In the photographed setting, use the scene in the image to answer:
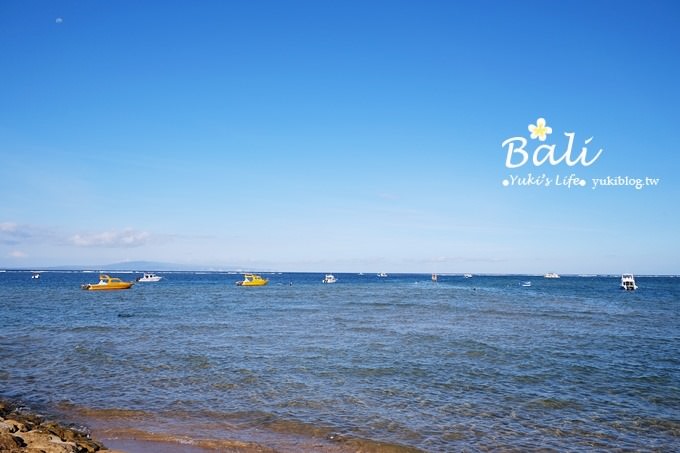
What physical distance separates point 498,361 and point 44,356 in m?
21.3

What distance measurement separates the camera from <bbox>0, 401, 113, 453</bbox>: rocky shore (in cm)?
973

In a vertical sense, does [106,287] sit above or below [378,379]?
below

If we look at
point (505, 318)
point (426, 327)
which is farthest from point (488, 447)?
point (505, 318)

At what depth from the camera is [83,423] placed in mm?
13297

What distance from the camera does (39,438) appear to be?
34.3ft

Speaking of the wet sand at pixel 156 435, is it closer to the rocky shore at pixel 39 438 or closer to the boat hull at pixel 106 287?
the rocky shore at pixel 39 438

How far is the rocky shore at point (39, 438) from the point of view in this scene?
31.9 ft

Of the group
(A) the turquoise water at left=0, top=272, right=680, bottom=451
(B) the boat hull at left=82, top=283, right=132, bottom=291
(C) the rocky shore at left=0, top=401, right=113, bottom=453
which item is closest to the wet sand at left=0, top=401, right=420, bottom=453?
(C) the rocky shore at left=0, top=401, right=113, bottom=453

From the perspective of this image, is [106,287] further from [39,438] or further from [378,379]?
[39,438]

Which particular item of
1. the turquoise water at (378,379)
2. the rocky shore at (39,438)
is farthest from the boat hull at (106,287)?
the rocky shore at (39,438)

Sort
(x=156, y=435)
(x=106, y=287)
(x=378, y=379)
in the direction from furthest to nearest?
(x=106, y=287), (x=378, y=379), (x=156, y=435)

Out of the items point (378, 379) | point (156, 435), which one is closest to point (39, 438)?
point (156, 435)

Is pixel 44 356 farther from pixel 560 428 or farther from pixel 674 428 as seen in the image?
pixel 674 428

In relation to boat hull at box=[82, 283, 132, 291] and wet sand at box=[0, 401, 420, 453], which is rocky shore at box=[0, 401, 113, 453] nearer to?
wet sand at box=[0, 401, 420, 453]
